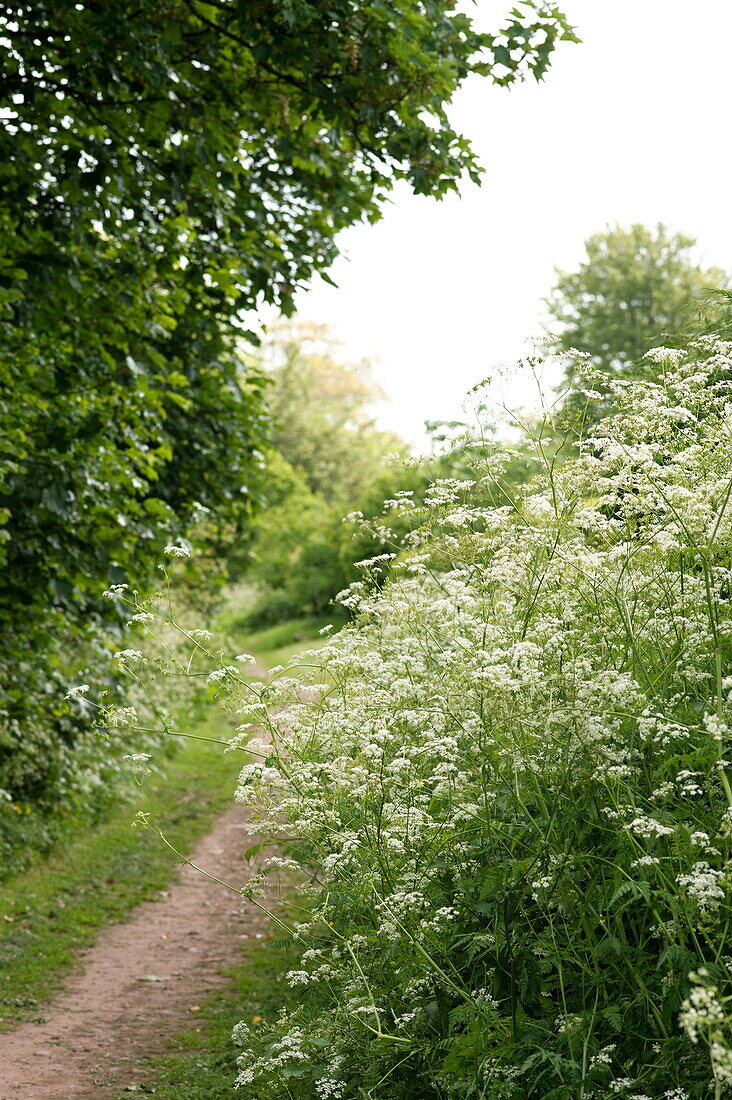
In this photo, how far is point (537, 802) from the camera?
3.40 metres

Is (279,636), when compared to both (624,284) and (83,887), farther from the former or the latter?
(624,284)

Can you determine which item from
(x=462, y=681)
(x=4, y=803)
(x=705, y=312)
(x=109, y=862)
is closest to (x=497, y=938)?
(x=462, y=681)

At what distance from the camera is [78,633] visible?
28.5ft

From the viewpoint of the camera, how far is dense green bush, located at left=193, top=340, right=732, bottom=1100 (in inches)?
116

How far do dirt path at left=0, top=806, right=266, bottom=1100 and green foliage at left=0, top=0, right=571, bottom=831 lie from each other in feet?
5.76

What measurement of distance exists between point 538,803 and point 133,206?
6.03 meters

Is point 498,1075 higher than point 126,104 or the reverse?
the reverse

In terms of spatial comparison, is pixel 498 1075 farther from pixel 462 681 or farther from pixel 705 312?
pixel 705 312

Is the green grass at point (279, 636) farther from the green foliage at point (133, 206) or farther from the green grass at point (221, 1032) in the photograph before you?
the green grass at point (221, 1032)

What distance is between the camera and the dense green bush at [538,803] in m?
2.95

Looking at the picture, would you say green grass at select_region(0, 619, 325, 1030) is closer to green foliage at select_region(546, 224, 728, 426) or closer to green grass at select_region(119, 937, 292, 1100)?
green grass at select_region(119, 937, 292, 1100)

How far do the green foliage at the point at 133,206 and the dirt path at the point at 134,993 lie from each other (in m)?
1.76

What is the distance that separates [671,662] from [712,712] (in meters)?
0.26

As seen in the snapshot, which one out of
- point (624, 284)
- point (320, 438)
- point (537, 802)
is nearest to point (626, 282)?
point (624, 284)
